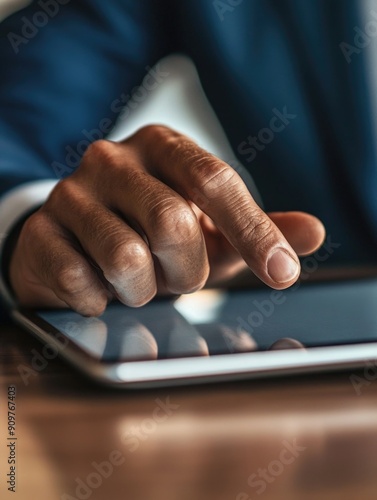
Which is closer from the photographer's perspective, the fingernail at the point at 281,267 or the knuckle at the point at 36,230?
the fingernail at the point at 281,267

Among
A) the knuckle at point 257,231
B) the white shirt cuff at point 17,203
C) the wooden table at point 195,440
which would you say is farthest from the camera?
the white shirt cuff at point 17,203

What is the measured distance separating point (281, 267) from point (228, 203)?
0.07 metres

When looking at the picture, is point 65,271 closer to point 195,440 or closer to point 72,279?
point 72,279

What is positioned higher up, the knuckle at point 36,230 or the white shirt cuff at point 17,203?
the knuckle at point 36,230

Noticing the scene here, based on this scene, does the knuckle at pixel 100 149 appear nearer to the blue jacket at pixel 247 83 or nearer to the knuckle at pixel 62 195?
the knuckle at pixel 62 195

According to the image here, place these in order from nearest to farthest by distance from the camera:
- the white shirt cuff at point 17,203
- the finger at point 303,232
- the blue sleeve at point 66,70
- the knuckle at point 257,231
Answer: the knuckle at point 257,231 → the finger at point 303,232 → the white shirt cuff at point 17,203 → the blue sleeve at point 66,70

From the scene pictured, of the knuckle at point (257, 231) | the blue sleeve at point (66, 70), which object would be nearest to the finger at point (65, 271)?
the knuckle at point (257, 231)

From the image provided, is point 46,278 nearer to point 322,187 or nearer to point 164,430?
point 164,430

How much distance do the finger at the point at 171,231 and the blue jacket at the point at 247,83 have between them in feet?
1.36

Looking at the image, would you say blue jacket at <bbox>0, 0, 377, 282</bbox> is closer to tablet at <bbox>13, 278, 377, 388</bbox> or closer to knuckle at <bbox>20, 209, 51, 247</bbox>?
knuckle at <bbox>20, 209, 51, 247</bbox>

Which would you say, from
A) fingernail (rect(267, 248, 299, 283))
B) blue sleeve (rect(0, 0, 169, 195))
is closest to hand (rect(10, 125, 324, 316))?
fingernail (rect(267, 248, 299, 283))

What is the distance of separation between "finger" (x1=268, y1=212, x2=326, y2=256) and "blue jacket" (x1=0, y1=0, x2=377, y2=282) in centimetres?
40

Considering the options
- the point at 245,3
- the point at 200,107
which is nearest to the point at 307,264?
the point at 245,3

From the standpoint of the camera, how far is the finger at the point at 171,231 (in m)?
0.44
